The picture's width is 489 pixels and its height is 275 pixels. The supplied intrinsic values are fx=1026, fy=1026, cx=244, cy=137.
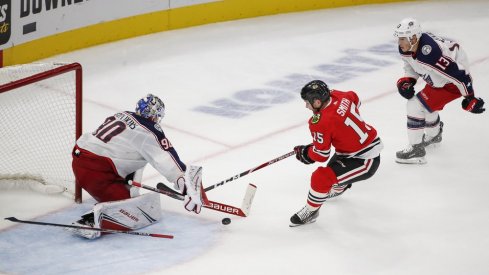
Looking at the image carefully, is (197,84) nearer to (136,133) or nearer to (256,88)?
(256,88)

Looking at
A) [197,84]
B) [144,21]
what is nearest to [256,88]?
[197,84]

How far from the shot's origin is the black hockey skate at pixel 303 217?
527 centimetres

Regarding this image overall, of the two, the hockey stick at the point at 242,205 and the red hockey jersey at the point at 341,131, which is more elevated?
the red hockey jersey at the point at 341,131

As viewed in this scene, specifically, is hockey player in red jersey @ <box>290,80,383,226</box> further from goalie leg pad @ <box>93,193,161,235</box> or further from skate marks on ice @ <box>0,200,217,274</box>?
goalie leg pad @ <box>93,193,161,235</box>

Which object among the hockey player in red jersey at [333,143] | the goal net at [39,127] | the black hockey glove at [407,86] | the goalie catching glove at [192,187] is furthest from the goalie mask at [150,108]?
the black hockey glove at [407,86]

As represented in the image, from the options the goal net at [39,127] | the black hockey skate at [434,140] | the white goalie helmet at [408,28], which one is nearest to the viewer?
the goal net at [39,127]

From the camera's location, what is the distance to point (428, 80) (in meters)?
Answer: 6.06

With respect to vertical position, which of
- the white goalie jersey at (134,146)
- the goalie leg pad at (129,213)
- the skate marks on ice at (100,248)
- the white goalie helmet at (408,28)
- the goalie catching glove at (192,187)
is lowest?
the skate marks on ice at (100,248)

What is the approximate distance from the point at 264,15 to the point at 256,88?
74.6 inches

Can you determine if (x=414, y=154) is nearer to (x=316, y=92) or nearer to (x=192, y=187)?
(x=316, y=92)

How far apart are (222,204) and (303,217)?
422mm

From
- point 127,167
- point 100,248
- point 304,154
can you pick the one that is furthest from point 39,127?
point 304,154

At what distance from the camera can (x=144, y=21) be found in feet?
28.1

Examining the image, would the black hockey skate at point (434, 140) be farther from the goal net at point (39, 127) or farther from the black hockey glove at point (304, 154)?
the goal net at point (39, 127)
